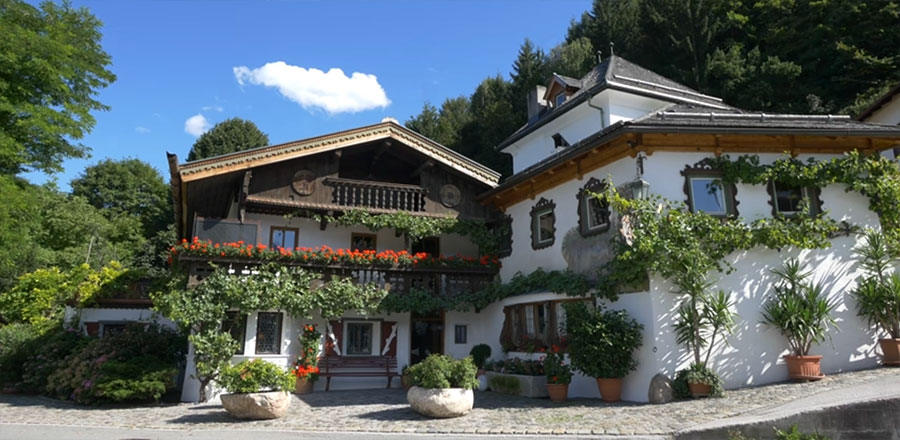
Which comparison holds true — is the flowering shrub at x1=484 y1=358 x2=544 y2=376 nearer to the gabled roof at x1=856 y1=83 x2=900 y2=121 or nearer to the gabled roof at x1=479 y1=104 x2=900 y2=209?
the gabled roof at x1=479 y1=104 x2=900 y2=209

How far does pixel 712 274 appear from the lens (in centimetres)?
1255

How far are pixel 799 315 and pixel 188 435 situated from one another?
1231cm

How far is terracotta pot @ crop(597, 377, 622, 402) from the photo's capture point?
12.5 m

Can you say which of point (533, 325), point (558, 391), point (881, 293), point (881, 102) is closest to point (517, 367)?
point (533, 325)

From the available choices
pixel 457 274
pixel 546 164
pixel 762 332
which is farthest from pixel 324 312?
pixel 762 332

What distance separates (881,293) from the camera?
488 inches

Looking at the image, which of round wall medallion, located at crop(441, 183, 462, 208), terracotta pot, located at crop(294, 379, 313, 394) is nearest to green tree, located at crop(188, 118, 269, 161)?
round wall medallion, located at crop(441, 183, 462, 208)

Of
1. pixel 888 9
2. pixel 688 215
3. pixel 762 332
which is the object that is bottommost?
pixel 762 332

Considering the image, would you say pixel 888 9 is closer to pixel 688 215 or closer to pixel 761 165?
pixel 761 165

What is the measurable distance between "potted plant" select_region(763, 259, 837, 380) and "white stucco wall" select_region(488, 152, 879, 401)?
0.72 feet

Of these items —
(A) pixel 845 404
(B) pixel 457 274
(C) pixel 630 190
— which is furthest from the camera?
(B) pixel 457 274

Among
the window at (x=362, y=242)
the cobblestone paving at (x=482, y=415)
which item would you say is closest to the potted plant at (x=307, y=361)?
the cobblestone paving at (x=482, y=415)

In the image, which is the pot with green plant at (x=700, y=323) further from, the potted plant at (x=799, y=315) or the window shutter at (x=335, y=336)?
the window shutter at (x=335, y=336)

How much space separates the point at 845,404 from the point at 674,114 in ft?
26.1
